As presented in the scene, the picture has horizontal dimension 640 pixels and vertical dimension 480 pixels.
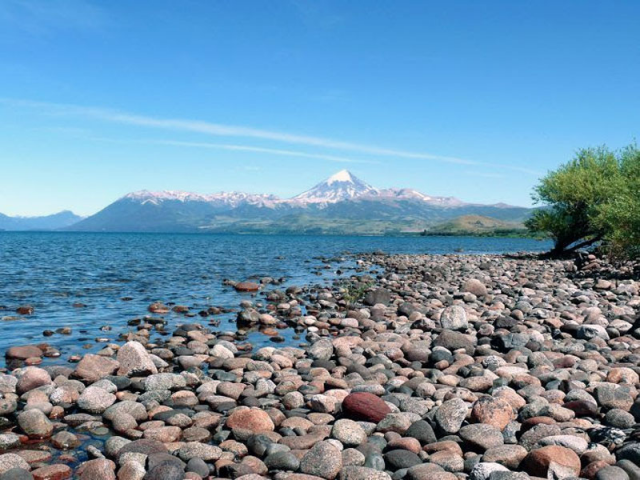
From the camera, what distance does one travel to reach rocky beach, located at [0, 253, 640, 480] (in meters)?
7.83

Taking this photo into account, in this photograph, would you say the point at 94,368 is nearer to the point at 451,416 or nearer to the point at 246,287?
the point at 451,416

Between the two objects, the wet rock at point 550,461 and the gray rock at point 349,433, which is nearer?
the wet rock at point 550,461

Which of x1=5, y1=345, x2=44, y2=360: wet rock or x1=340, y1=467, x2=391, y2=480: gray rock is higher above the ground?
x1=340, y1=467, x2=391, y2=480: gray rock

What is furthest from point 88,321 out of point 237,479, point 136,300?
point 237,479

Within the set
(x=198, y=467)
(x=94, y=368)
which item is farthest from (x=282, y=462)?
(x=94, y=368)

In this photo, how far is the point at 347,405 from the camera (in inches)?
393

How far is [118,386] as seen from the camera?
11.9m

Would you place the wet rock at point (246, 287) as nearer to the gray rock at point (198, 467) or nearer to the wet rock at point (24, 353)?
the wet rock at point (24, 353)

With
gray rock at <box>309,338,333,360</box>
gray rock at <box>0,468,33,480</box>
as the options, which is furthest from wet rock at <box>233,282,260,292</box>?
gray rock at <box>0,468,33,480</box>

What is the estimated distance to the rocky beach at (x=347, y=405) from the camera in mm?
7832

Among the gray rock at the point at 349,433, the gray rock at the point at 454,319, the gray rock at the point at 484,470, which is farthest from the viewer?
the gray rock at the point at 454,319

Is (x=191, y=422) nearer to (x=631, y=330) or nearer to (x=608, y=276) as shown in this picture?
(x=631, y=330)

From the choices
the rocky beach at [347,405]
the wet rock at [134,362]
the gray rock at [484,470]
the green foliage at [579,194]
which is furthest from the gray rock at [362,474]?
the green foliage at [579,194]

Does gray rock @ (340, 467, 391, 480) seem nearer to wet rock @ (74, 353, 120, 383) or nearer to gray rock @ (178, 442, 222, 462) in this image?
gray rock @ (178, 442, 222, 462)
